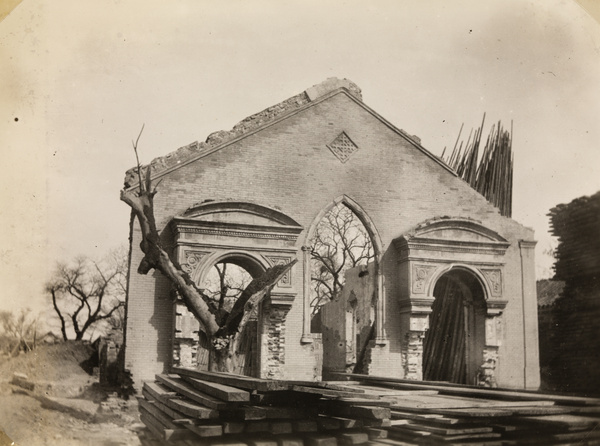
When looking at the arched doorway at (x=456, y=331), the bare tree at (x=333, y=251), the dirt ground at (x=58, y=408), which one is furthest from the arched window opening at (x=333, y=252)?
the dirt ground at (x=58, y=408)

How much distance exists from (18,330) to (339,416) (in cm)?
552

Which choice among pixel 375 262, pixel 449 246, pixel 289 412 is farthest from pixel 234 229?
pixel 289 412

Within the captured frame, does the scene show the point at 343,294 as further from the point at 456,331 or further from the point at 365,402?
the point at 365,402

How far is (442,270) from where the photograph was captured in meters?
15.5

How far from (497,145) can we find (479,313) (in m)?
3.93

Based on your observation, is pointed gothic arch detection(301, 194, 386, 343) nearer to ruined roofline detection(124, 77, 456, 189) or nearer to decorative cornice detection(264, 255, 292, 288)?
decorative cornice detection(264, 255, 292, 288)

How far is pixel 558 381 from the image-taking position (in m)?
15.5

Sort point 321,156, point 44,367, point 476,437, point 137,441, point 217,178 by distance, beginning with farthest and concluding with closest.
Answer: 1. point 321,156
2. point 217,178
3. point 44,367
4. point 137,441
5. point 476,437

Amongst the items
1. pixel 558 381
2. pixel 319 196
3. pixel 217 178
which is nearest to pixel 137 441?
pixel 217 178

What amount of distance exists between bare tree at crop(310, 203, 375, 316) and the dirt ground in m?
14.2

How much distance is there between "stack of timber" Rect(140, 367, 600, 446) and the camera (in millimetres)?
6301

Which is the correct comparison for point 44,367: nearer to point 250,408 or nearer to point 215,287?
point 250,408

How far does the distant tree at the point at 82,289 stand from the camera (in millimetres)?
11438

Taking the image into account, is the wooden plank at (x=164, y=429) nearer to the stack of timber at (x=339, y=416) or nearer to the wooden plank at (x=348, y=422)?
the stack of timber at (x=339, y=416)
